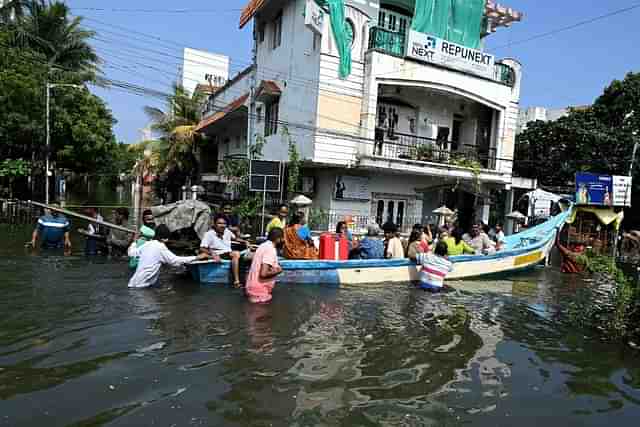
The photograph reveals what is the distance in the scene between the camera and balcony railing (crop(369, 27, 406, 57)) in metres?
17.0

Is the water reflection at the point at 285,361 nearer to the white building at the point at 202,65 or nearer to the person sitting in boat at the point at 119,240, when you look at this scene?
the person sitting in boat at the point at 119,240

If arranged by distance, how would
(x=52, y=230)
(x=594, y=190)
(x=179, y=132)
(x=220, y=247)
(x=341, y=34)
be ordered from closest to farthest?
(x=220, y=247) → (x=52, y=230) → (x=341, y=34) → (x=594, y=190) → (x=179, y=132)

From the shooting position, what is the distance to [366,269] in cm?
1053

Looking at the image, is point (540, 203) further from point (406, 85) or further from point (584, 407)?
point (584, 407)

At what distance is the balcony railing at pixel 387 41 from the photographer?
17.0m

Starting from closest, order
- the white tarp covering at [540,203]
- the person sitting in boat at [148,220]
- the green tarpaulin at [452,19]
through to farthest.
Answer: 1. the person sitting in boat at [148,220]
2. the green tarpaulin at [452,19]
3. the white tarp covering at [540,203]

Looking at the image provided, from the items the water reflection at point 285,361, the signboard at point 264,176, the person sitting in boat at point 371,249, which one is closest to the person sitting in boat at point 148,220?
the water reflection at point 285,361

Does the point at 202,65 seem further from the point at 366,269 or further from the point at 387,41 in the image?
the point at 366,269

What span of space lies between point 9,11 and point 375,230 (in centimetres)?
2528

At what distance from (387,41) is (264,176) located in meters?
7.45

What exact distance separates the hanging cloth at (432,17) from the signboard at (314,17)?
3758mm

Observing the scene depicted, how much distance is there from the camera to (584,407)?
17.0 ft

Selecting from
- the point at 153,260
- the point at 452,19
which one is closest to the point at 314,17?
the point at 452,19

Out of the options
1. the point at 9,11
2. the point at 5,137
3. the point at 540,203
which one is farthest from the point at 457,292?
the point at 9,11
